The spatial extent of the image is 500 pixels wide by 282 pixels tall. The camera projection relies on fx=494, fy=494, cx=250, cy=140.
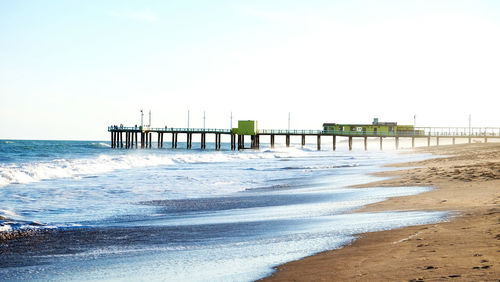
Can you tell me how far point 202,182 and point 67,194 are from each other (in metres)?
6.02

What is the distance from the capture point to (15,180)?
1980 cm

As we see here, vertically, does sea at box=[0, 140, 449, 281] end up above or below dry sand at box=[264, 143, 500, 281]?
below

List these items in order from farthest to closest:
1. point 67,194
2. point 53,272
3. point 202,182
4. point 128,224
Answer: point 202,182, point 67,194, point 128,224, point 53,272


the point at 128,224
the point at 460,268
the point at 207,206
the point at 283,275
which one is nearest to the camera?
the point at 460,268

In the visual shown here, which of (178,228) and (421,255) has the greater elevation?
(421,255)

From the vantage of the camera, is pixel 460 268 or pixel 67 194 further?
pixel 67 194

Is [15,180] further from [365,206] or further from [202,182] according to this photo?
[365,206]

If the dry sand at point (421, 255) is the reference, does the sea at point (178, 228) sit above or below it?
below

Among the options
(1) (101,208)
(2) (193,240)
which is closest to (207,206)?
(1) (101,208)

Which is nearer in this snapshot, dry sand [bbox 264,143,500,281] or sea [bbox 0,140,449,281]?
dry sand [bbox 264,143,500,281]

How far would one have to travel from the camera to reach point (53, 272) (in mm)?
5855

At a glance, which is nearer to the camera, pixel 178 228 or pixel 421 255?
pixel 421 255

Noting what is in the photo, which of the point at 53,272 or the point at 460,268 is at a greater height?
the point at 460,268

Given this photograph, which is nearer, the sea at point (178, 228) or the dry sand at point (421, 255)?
the dry sand at point (421, 255)
